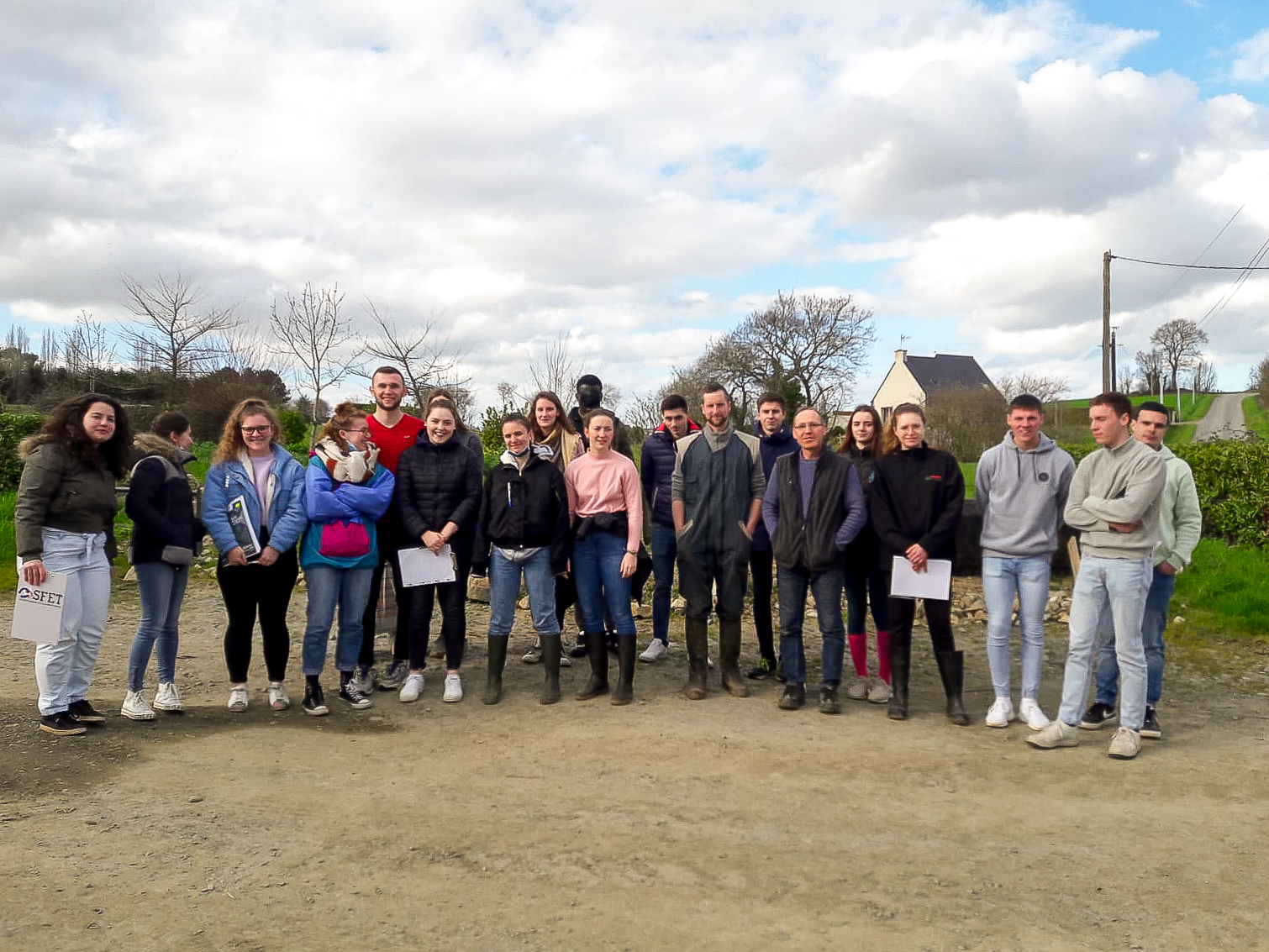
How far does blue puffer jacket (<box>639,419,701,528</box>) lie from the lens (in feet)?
22.2

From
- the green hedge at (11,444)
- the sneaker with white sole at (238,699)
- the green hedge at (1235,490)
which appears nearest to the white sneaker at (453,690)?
the sneaker with white sole at (238,699)

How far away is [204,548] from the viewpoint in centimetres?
1265

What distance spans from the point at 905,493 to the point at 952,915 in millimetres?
2921

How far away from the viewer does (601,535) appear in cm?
620

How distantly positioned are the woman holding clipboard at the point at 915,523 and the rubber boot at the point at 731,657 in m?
0.99

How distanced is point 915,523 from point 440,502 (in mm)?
3008

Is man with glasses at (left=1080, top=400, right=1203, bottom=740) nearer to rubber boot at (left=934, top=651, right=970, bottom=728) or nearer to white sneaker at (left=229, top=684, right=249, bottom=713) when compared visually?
rubber boot at (left=934, top=651, right=970, bottom=728)

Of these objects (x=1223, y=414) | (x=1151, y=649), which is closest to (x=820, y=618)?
(x=1151, y=649)

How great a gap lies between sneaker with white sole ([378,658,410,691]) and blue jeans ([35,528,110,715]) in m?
1.82

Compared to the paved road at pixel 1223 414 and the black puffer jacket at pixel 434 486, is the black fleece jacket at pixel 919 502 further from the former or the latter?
the paved road at pixel 1223 414

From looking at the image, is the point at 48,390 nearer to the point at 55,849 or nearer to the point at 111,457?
the point at 111,457

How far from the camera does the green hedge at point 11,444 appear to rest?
14680 millimetres

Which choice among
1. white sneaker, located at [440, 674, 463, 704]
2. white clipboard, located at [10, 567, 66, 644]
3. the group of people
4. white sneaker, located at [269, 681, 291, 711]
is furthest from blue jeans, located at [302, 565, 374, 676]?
white clipboard, located at [10, 567, 66, 644]

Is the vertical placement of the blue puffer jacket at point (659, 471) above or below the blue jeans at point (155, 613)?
above
